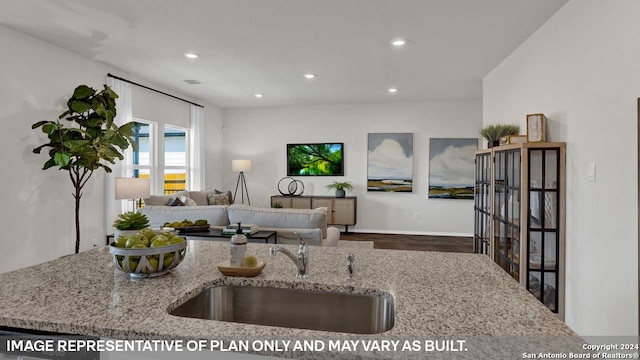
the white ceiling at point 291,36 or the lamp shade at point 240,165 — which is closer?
the white ceiling at point 291,36

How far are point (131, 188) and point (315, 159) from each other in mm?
3696

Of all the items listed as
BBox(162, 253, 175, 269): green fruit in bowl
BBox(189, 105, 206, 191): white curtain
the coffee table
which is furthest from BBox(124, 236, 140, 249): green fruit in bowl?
BBox(189, 105, 206, 191): white curtain

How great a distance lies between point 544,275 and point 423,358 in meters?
2.70

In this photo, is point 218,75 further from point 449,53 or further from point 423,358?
point 423,358

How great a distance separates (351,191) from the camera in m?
6.93

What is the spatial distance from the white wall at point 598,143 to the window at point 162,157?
5278 mm

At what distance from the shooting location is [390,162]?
6754mm

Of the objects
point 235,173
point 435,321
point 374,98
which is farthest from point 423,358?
point 235,173

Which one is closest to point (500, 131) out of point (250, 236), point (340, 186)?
point (250, 236)

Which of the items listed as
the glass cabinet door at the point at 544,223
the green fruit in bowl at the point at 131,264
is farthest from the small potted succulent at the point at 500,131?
the green fruit in bowl at the point at 131,264

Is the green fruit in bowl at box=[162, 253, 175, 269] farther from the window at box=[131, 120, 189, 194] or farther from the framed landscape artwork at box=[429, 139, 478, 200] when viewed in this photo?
the framed landscape artwork at box=[429, 139, 478, 200]

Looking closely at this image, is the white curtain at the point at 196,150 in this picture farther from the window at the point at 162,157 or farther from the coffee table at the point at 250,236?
the coffee table at the point at 250,236

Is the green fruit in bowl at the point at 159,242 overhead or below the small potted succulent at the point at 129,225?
below

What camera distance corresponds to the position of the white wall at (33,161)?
3377mm
